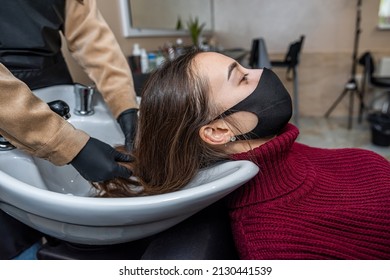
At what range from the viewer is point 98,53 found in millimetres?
974

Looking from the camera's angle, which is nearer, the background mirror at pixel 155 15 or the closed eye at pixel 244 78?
the closed eye at pixel 244 78

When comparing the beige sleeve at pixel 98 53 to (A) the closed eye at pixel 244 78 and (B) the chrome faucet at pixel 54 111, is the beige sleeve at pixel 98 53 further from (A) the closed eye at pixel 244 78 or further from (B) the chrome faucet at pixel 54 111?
(A) the closed eye at pixel 244 78

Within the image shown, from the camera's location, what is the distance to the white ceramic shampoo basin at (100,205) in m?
0.46

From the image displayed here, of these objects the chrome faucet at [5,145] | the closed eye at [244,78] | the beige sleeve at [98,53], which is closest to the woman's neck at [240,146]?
the closed eye at [244,78]

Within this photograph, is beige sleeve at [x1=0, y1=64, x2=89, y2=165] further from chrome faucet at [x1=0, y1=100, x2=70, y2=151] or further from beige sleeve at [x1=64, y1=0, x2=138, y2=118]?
beige sleeve at [x1=64, y1=0, x2=138, y2=118]

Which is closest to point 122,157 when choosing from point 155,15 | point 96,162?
point 96,162

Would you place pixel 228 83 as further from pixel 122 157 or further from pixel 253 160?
pixel 122 157

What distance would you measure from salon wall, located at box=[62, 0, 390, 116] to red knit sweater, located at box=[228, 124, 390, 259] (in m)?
3.23

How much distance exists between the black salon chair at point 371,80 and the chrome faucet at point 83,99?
11.0 ft

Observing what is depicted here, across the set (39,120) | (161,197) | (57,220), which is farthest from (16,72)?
(161,197)

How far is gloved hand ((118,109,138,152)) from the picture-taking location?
859mm

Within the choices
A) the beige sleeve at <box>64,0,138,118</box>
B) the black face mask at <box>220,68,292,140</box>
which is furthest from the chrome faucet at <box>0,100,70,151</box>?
the black face mask at <box>220,68,292,140</box>

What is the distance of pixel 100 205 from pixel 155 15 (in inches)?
72.0

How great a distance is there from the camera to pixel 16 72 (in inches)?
30.0
